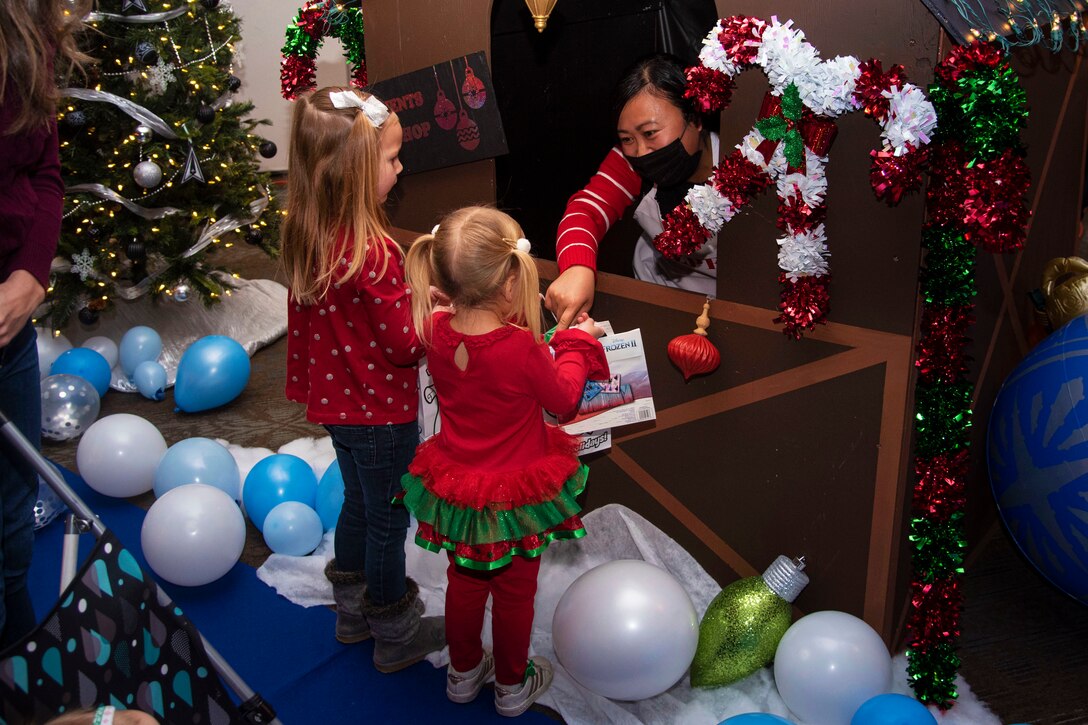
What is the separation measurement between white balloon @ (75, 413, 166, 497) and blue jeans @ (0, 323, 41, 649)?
57.1 inches

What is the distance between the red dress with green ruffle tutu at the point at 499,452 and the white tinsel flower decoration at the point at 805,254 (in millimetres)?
500

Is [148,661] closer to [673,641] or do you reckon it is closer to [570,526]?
[570,526]

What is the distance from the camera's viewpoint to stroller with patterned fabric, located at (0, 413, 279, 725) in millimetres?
1384

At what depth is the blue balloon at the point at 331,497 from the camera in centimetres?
316

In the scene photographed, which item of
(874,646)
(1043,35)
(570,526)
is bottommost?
(874,646)

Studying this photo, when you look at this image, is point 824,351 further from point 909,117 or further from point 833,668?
point 833,668

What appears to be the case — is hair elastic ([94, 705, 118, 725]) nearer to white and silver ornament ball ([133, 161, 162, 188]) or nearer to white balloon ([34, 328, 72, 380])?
white and silver ornament ball ([133, 161, 162, 188])

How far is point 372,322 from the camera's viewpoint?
7.23ft

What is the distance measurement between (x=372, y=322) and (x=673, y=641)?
1083mm

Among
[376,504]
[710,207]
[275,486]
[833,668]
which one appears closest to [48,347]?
[275,486]

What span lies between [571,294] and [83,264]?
2882 mm

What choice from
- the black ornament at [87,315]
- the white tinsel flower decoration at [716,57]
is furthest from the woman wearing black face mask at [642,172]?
the black ornament at [87,315]

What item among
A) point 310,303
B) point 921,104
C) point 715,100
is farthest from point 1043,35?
point 310,303

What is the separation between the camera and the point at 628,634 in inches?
86.7
